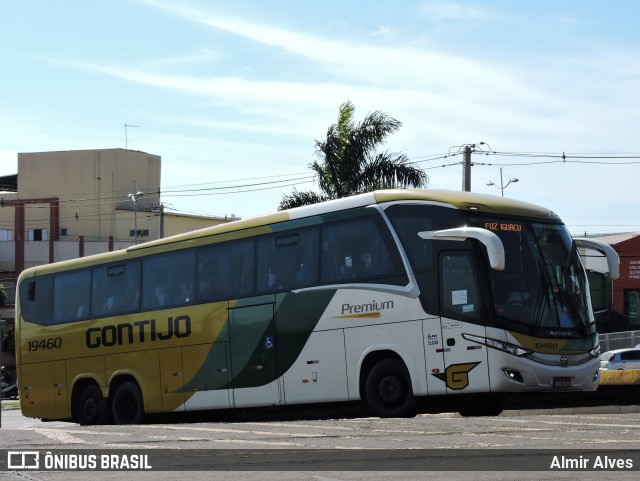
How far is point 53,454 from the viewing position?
9516mm

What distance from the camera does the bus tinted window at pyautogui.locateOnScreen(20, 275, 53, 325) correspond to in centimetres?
2456

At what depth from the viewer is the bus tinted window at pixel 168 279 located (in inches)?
816

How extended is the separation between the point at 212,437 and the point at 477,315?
5.29 meters

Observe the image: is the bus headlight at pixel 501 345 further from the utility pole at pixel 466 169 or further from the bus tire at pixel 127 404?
the utility pole at pixel 466 169

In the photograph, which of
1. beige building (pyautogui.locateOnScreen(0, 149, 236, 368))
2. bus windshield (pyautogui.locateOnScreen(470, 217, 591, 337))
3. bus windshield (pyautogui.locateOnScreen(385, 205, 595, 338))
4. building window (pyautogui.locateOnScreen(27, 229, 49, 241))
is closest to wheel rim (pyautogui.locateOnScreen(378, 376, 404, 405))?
bus windshield (pyautogui.locateOnScreen(385, 205, 595, 338))

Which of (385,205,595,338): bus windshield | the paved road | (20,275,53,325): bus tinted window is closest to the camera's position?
the paved road

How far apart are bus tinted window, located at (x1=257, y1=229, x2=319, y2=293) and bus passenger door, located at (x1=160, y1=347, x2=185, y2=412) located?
287 centimetres

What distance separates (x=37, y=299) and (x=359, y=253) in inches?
412

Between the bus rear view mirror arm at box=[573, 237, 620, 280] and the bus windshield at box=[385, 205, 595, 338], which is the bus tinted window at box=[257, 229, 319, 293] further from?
the bus rear view mirror arm at box=[573, 237, 620, 280]

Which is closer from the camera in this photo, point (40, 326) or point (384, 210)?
point (384, 210)

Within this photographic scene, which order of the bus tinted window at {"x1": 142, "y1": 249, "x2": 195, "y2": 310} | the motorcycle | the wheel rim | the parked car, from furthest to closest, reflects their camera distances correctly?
the motorcycle
the parked car
the bus tinted window at {"x1": 142, "y1": 249, "x2": 195, "y2": 310}
the wheel rim

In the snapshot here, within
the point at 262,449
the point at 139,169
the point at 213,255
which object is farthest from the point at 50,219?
the point at 262,449

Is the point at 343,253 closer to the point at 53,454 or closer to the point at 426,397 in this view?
the point at 426,397

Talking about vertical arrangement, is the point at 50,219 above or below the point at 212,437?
above
